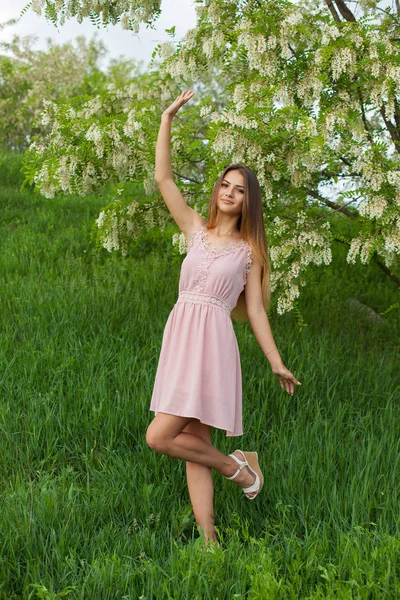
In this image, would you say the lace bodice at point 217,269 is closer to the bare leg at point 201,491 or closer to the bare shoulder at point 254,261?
the bare shoulder at point 254,261

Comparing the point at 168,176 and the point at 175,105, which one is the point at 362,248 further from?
the point at 175,105

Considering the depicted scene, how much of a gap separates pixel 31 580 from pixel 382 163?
3868mm

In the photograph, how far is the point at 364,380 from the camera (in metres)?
6.30

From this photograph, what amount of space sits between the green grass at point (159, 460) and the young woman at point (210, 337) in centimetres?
30

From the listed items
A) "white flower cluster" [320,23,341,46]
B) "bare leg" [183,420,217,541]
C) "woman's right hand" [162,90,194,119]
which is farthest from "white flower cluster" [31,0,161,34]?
"bare leg" [183,420,217,541]

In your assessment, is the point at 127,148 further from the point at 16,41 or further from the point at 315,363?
the point at 16,41

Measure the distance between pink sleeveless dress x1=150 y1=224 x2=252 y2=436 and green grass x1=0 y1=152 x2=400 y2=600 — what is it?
2.16 feet

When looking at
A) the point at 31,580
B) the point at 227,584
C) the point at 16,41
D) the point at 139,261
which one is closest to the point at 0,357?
the point at 31,580

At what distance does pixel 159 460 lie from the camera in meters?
4.46

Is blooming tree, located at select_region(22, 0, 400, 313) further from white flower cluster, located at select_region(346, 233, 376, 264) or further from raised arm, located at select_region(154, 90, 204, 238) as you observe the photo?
raised arm, located at select_region(154, 90, 204, 238)

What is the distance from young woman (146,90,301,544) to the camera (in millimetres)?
3693

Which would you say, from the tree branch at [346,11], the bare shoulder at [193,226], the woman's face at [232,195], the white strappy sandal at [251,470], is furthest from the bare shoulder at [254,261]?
the tree branch at [346,11]

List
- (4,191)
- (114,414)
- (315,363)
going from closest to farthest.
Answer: (114,414), (315,363), (4,191)

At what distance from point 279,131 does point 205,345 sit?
7.47 ft
